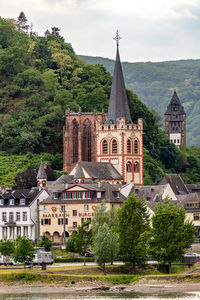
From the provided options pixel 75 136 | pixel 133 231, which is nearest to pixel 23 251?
pixel 133 231

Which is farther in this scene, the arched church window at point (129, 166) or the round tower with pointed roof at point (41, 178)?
the arched church window at point (129, 166)

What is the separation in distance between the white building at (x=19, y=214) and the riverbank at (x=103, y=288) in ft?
102

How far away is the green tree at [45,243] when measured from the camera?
13238 cm

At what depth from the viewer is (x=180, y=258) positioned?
116438 mm

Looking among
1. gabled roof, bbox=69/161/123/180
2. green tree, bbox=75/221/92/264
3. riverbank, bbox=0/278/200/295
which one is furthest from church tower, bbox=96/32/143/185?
riverbank, bbox=0/278/200/295

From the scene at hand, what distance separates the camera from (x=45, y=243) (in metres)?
133

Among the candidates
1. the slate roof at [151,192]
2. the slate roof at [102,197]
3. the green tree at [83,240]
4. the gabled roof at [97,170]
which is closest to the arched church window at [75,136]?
the gabled roof at [97,170]

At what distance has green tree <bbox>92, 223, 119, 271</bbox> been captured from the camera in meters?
116

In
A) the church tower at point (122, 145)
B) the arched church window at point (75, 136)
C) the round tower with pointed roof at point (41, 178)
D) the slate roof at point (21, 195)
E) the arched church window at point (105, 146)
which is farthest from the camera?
the arched church window at point (75, 136)

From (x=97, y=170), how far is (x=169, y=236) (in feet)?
155

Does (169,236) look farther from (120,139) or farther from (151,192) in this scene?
(120,139)

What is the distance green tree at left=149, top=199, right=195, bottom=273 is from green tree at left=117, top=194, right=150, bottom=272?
4.40 feet

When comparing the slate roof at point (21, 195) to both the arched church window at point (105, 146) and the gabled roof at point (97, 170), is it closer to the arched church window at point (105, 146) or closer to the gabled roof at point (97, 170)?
the gabled roof at point (97, 170)

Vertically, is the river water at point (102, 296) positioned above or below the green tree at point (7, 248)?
below
